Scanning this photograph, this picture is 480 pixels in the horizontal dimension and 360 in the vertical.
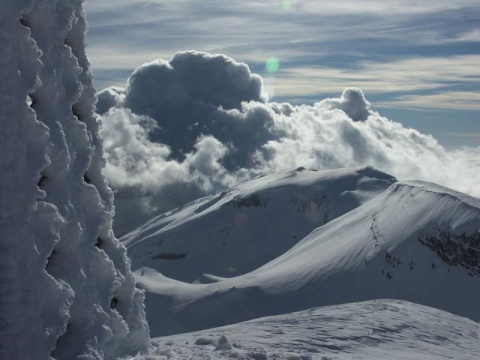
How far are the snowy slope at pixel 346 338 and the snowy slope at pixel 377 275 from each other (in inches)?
1751

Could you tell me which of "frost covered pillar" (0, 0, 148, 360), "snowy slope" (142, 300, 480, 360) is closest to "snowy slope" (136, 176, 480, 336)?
"snowy slope" (142, 300, 480, 360)

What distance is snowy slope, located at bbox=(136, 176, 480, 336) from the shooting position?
7831 cm

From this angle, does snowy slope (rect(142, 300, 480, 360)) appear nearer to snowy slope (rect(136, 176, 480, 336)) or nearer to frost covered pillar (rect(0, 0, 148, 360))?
frost covered pillar (rect(0, 0, 148, 360))

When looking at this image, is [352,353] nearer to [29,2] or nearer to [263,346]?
[263,346]

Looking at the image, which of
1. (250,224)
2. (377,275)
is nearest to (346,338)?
(377,275)

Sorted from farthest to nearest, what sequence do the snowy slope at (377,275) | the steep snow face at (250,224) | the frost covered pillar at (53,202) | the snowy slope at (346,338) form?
the steep snow face at (250,224)
the snowy slope at (377,275)
the snowy slope at (346,338)
the frost covered pillar at (53,202)

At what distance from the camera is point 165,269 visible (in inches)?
6038

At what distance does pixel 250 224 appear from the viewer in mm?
169375

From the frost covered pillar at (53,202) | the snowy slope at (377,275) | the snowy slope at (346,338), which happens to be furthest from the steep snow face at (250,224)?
the frost covered pillar at (53,202)

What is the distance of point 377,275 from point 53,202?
7330 centimetres

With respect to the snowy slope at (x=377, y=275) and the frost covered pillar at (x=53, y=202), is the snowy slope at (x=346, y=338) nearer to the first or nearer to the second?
the frost covered pillar at (x=53, y=202)

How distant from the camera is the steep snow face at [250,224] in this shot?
153375 mm

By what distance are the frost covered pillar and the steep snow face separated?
133 m

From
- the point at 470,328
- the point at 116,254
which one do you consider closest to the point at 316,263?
the point at 470,328
